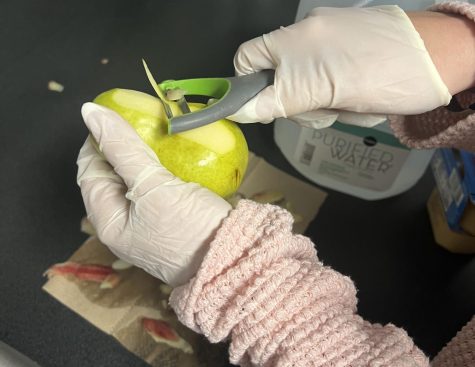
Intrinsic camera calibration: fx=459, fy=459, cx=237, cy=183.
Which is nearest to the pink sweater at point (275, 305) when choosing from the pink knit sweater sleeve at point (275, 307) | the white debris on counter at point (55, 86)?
the pink knit sweater sleeve at point (275, 307)

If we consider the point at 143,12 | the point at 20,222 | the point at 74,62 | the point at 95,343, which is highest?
the point at 143,12

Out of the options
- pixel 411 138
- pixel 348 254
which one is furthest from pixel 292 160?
pixel 411 138

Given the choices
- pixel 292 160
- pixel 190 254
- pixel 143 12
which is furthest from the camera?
pixel 143 12

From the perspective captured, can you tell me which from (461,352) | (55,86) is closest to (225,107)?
(461,352)

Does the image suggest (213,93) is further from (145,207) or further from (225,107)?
(145,207)

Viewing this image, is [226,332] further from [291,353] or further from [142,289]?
[142,289]

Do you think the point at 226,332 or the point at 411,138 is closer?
the point at 226,332
